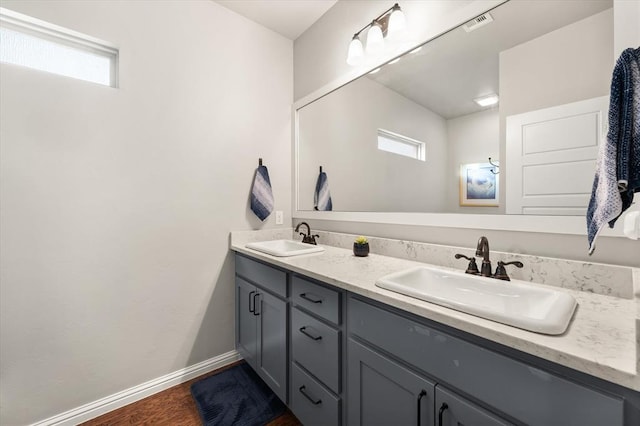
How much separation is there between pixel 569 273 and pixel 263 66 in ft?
7.62

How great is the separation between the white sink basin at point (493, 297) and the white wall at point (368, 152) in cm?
41

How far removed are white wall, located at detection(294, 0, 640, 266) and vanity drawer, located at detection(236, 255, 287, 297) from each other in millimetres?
648

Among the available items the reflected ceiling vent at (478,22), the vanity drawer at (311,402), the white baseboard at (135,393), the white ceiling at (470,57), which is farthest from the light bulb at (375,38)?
the white baseboard at (135,393)

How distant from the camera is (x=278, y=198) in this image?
2314 mm

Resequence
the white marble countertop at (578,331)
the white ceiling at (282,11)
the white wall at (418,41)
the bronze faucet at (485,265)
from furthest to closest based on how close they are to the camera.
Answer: the white ceiling at (282,11)
the bronze faucet at (485,265)
the white wall at (418,41)
the white marble countertop at (578,331)

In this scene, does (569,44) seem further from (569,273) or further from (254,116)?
(254,116)

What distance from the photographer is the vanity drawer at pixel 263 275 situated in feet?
4.77

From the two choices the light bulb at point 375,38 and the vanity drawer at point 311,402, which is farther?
the light bulb at point 375,38

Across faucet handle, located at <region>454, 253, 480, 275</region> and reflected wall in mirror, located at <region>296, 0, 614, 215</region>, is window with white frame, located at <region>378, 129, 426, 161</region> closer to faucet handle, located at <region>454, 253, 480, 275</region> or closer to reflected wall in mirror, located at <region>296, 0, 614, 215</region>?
reflected wall in mirror, located at <region>296, 0, 614, 215</region>

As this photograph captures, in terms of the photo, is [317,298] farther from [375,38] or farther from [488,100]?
[375,38]

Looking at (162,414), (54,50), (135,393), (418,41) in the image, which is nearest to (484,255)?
(418,41)

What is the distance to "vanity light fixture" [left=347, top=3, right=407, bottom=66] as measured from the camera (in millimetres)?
1479

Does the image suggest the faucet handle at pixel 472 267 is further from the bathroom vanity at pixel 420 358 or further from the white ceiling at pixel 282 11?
the white ceiling at pixel 282 11

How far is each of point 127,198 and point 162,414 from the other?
1.27 meters
